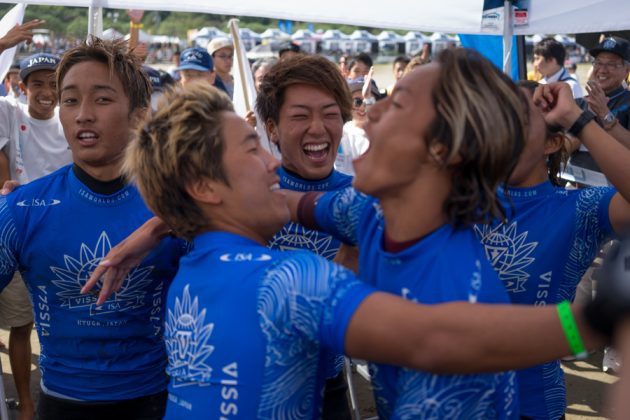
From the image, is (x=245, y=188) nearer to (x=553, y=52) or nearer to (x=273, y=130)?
(x=273, y=130)

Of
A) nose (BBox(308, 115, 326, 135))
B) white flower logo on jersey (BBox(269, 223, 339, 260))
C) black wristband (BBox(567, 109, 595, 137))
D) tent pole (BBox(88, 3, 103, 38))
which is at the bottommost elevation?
white flower logo on jersey (BBox(269, 223, 339, 260))

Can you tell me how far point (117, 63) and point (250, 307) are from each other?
1.38 metres

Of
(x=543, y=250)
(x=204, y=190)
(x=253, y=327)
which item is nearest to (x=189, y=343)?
(x=253, y=327)

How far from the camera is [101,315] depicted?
2.54 m

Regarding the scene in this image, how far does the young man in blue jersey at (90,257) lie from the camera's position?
2510 millimetres

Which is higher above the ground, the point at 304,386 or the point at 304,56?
the point at 304,56

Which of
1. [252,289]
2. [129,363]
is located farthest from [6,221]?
[252,289]

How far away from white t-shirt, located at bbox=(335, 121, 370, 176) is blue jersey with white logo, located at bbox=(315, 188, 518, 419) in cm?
394

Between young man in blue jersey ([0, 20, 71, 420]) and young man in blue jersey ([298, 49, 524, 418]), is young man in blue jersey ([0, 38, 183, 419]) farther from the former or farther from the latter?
young man in blue jersey ([0, 20, 71, 420])

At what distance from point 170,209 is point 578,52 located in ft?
162

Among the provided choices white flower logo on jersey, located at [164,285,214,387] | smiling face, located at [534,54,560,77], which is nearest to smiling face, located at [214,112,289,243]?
white flower logo on jersey, located at [164,285,214,387]

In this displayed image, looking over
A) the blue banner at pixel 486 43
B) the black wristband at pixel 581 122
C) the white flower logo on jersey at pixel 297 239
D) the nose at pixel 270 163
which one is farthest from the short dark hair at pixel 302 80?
the blue banner at pixel 486 43

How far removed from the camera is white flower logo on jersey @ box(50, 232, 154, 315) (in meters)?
2.50

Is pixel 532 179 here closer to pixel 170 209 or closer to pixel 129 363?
pixel 170 209
